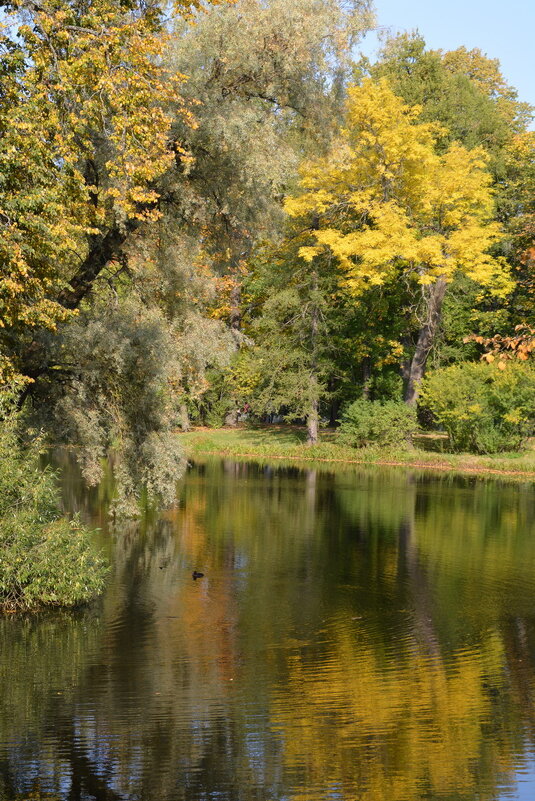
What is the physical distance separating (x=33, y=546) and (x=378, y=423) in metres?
26.0

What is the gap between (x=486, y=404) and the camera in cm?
3647

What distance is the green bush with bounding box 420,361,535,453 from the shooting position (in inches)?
1422

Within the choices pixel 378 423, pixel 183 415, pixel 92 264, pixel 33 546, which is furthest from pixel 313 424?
pixel 33 546

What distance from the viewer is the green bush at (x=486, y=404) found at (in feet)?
119

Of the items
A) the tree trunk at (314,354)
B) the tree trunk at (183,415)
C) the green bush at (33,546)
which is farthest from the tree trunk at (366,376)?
the green bush at (33,546)

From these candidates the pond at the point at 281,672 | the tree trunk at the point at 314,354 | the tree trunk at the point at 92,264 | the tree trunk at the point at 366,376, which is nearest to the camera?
the pond at the point at 281,672

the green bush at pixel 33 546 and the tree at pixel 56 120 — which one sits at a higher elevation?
the tree at pixel 56 120

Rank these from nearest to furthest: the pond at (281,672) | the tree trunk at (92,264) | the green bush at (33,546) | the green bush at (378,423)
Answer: the pond at (281,672), the green bush at (33,546), the tree trunk at (92,264), the green bush at (378,423)

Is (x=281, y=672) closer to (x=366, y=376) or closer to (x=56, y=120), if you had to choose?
(x=56, y=120)

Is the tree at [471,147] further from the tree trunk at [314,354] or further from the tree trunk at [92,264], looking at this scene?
the tree trunk at [92,264]

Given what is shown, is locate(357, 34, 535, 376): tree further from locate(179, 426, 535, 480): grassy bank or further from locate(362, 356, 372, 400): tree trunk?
locate(179, 426, 535, 480): grassy bank

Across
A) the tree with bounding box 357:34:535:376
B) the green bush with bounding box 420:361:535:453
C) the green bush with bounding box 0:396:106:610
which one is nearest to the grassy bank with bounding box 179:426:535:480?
the green bush with bounding box 420:361:535:453

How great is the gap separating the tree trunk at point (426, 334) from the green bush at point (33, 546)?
2695cm

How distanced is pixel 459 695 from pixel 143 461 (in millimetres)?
9192
